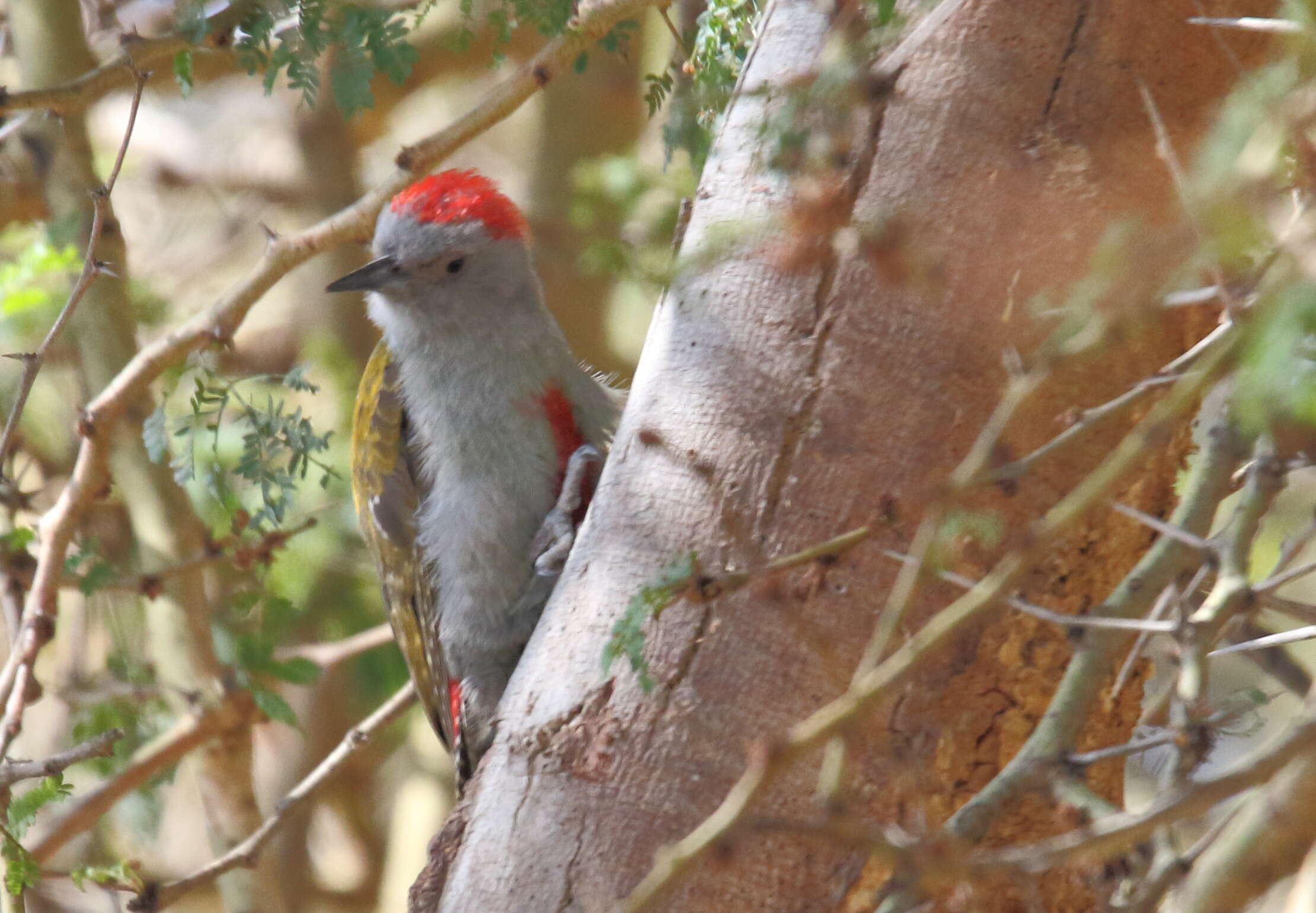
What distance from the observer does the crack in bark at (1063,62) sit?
7.59 ft

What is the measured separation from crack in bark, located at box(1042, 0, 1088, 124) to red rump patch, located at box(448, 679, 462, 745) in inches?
81.0

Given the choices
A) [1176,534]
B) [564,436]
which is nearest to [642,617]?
[1176,534]

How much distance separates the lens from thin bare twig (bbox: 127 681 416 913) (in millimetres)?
3371

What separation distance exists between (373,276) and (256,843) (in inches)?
60.1

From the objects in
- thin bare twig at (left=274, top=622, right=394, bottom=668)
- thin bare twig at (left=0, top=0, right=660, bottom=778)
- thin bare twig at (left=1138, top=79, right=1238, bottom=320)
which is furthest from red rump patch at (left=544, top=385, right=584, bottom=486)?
thin bare twig at (left=1138, top=79, right=1238, bottom=320)

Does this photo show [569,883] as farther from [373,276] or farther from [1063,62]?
[373,276]

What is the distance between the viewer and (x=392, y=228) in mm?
3752

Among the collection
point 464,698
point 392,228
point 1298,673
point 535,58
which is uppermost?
point 535,58

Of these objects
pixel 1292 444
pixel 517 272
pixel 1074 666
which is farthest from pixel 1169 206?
pixel 517 272

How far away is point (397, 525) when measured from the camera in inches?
144

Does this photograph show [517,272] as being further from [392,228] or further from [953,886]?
[953,886]

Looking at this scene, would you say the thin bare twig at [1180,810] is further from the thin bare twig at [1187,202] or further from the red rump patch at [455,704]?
the red rump patch at [455,704]

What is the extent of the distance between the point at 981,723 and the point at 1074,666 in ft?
1.53

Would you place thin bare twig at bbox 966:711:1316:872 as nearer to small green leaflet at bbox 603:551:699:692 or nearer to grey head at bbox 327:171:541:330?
small green leaflet at bbox 603:551:699:692
